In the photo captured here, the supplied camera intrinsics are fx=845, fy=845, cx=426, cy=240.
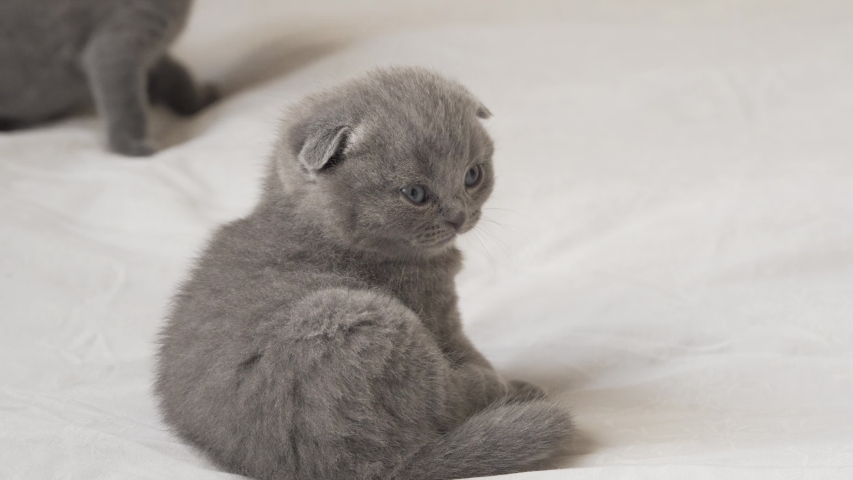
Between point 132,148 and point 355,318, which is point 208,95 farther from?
point 355,318

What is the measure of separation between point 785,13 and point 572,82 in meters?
1.08

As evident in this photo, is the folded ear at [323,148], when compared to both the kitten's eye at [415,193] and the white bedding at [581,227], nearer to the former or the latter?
the kitten's eye at [415,193]

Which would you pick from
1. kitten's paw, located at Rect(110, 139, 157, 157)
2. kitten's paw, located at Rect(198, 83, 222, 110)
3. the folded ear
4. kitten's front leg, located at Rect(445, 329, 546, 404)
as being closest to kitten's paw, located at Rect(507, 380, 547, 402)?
kitten's front leg, located at Rect(445, 329, 546, 404)

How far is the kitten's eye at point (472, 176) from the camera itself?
Answer: 4.74 feet

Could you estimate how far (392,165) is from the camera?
1348 millimetres

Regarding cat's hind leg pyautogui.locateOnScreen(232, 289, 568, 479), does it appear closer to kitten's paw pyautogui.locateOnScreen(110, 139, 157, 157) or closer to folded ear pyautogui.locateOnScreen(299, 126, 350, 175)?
folded ear pyautogui.locateOnScreen(299, 126, 350, 175)

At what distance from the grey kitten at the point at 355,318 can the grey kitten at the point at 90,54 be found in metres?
1.51

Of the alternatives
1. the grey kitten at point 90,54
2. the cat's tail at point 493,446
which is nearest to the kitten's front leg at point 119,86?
the grey kitten at point 90,54

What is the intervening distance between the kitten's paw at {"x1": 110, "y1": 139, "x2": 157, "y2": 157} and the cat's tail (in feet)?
6.13

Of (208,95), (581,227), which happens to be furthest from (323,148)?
(208,95)

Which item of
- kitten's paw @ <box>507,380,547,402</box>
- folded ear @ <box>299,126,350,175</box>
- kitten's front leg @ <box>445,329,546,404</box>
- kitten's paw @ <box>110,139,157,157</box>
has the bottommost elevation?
kitten's paw @ <box>110,139,157,157</box>

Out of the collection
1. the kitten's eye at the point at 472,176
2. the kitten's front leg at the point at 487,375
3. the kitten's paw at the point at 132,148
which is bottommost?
the kitten's paw at the point at 132,148

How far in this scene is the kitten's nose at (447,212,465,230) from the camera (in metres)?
1.39

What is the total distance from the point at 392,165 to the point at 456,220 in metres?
0.14
